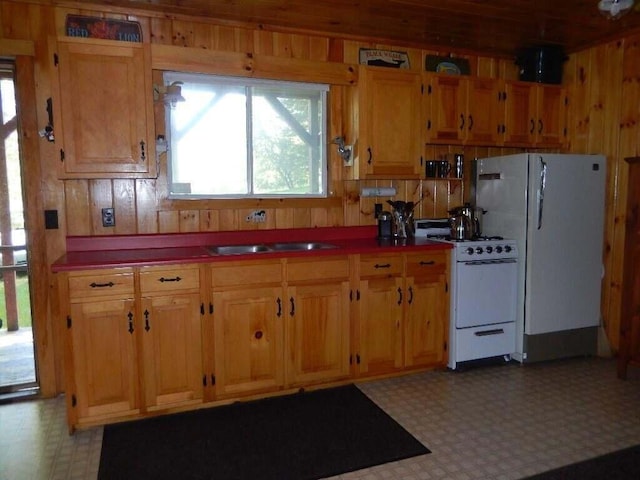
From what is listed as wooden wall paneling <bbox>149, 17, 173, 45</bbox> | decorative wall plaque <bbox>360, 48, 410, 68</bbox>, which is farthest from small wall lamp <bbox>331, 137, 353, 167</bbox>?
wooden wall paneling <bbox>149, 17, 173, 45</bbox>

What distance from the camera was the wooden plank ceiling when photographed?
2977 millimetres

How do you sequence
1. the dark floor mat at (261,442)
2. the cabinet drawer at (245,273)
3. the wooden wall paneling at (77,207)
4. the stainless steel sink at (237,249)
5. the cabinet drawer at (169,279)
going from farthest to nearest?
the stainless steel sink at (237,249), the wooden wall paneling at (77,207), the cabinet drawer at (245,273), the cabinet drawer at (169,279), the dark floor mat at (261,442)

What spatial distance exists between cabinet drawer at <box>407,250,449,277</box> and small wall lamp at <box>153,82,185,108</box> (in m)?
1.86

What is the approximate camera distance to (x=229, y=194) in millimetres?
3391

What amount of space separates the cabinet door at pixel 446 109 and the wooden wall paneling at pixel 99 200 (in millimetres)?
A: 2335

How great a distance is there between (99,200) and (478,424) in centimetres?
271

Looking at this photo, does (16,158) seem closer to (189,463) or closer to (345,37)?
(189,463)

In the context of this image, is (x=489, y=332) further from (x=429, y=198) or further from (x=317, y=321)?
(x=317, y=321)

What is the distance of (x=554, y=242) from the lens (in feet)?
11.5

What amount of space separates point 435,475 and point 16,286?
2799 mm

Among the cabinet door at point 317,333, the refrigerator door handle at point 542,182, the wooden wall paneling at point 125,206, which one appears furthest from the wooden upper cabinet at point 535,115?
the wooden wall paneling at point 125,206

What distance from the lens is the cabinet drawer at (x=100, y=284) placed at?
8.23 feet

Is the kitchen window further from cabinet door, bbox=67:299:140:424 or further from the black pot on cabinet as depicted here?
the black pot on cabinet

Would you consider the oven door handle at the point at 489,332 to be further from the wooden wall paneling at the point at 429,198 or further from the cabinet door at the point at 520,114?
the cabinet door at the point at 520,114
